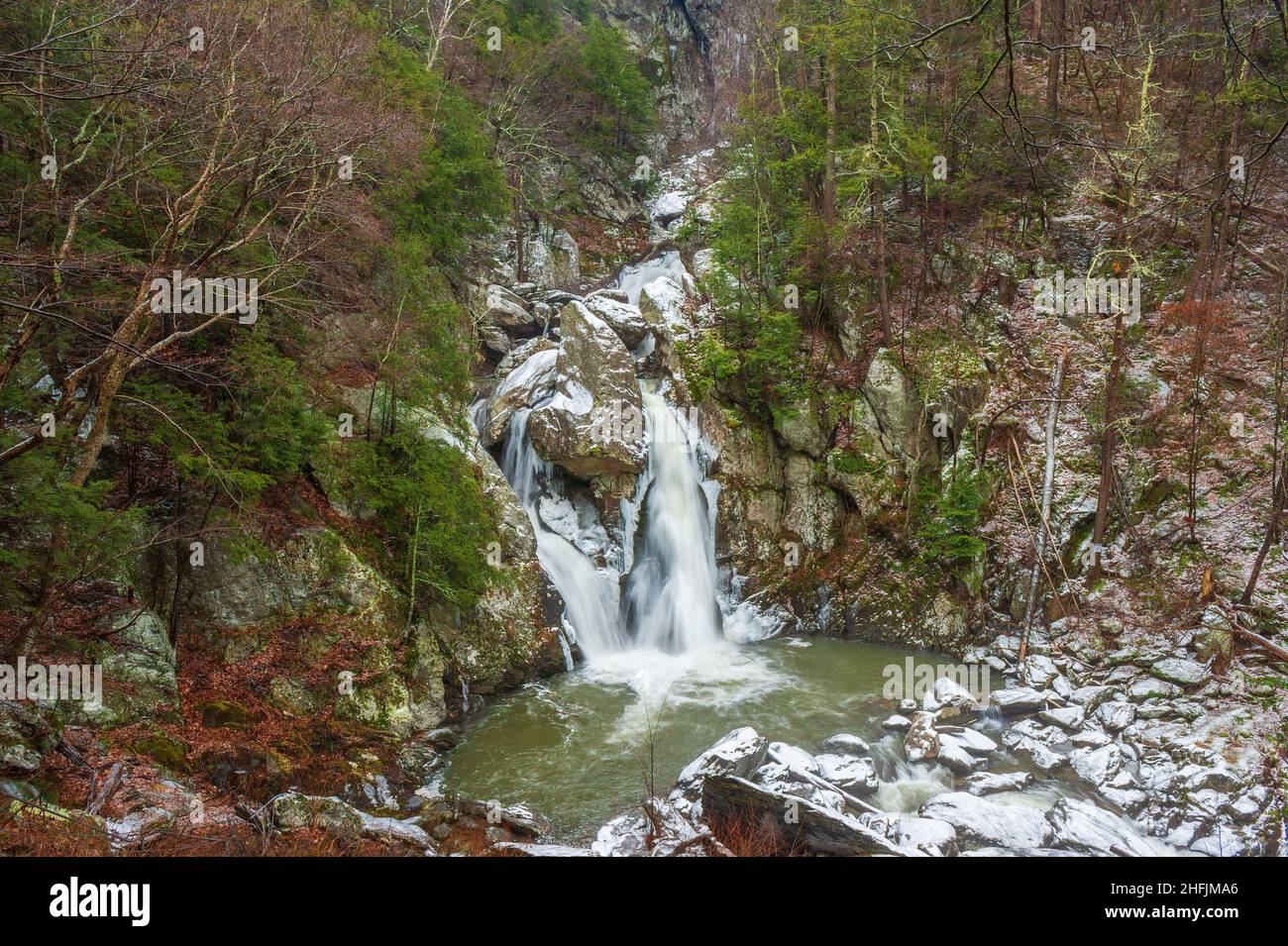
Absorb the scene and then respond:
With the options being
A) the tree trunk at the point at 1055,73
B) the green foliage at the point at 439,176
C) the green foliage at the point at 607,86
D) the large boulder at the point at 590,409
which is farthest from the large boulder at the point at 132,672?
the green foliage at the point at 607,86

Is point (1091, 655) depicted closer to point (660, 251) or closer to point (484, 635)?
point (484, 635)

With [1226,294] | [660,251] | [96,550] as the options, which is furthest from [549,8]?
[96,550]

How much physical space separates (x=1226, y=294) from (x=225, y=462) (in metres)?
18.4

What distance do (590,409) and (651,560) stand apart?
139 inches

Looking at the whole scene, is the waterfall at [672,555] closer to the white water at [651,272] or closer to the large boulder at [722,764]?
the large boulder at [722,764]

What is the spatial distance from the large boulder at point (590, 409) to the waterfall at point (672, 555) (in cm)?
77

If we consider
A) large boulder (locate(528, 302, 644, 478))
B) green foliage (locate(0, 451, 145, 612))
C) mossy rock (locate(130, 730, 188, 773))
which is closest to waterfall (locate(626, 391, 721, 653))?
large boulder (locate(528, 302, 644, 478))

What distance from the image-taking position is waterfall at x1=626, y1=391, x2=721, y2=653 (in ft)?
44.8

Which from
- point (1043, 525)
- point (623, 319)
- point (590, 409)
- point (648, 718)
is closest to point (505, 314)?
point (623, 319)

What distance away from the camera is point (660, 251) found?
23391 millimetres

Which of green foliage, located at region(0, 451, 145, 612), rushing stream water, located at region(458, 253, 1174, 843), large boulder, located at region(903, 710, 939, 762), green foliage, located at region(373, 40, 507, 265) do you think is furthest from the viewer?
green foliage, located at region(373, 40, 507, 265)

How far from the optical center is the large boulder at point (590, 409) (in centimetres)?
1366

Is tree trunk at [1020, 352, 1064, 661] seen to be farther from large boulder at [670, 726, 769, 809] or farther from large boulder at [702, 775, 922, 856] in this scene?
large boulder at [702, 775, 922, 856]

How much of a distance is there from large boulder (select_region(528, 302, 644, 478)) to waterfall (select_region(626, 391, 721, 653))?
0.77 m
